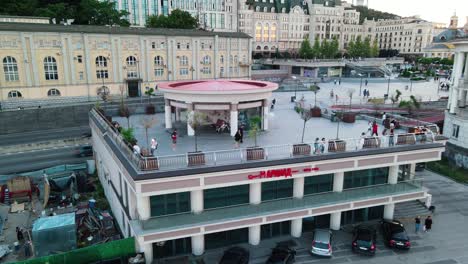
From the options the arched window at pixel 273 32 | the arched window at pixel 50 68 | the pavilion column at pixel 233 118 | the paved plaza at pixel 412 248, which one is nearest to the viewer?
the paved plaza at pixel 412 248

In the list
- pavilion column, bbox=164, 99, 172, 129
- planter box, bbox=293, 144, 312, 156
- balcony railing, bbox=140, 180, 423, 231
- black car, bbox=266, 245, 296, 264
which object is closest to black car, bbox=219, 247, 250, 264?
black car, bbox=266, 245, 296, 264

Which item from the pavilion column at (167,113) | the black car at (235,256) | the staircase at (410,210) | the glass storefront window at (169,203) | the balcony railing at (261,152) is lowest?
the staircase at (410,210)

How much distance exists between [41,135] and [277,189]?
3768 centimetres

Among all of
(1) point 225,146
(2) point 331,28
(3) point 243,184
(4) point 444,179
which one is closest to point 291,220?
(3) point 243,184

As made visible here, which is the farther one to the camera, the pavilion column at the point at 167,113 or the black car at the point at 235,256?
the pavilion column at the point at 167,113

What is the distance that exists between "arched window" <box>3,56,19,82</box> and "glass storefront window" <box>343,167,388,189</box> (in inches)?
1934

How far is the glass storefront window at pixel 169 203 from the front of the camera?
842 inches

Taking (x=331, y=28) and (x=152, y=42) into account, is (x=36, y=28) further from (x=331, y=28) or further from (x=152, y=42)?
(x=331, y=28)

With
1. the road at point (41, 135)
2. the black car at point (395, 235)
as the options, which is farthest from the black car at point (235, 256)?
the road at point (41, 135)

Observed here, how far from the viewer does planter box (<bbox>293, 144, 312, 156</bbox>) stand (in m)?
22.2

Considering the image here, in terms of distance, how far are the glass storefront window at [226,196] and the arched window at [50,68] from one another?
43.0 m

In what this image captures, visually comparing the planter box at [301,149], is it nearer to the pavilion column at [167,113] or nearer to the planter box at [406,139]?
the planter box at [406,139]

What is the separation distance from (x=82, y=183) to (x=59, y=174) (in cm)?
307

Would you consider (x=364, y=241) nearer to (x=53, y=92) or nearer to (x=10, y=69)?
(x=53, y=92)
